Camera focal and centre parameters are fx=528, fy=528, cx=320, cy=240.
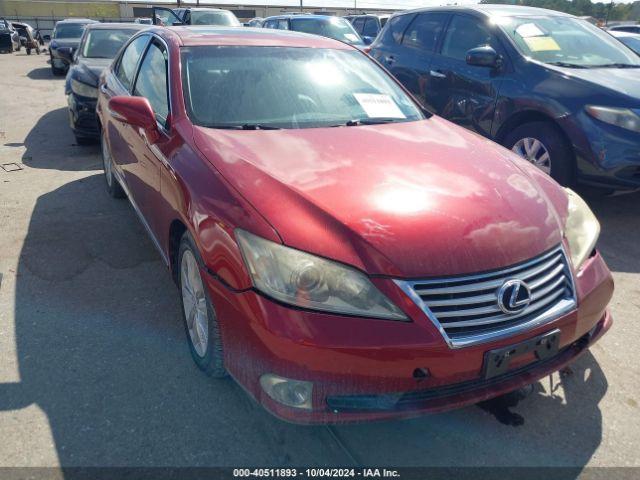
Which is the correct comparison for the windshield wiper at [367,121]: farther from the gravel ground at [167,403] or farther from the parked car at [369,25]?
the parked car at [369,25]

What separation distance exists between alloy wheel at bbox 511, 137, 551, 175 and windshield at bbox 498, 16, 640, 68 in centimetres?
76

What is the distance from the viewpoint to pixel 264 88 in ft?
9.89

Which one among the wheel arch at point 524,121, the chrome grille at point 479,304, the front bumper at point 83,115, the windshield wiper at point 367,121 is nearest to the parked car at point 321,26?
the front bumper at point 83,115

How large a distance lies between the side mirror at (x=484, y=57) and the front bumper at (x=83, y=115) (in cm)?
424

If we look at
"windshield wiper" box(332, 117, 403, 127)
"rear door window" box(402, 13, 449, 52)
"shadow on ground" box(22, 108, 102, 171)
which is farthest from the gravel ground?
"rear door window" box(402, 13, 449, 52)

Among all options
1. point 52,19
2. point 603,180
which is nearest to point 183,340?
point 603,180

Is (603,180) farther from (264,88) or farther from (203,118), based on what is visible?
(203,118)

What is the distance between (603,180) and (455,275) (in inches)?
121

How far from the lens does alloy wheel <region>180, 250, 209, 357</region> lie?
2375 mm

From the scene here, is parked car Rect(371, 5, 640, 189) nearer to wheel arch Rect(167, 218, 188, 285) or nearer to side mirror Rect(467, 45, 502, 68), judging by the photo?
side mirror Rect(467, 45, 502, 68)

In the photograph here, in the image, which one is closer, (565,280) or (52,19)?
(565,280)

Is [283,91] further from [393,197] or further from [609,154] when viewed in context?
[609,154]

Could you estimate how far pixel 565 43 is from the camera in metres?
5.07

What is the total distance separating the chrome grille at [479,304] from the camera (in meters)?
1.82
